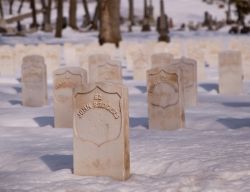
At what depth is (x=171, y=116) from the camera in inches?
363

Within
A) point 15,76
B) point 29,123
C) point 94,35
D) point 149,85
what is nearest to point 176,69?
point 149,85

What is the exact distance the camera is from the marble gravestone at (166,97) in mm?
9125

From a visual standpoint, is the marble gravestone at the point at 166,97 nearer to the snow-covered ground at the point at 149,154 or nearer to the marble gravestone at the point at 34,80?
the snow-covered ground at the point at 149,154

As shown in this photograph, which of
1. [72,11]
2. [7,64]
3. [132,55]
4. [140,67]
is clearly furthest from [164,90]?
[72,11]

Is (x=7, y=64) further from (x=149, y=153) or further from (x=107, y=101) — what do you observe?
(x=107, y=101)

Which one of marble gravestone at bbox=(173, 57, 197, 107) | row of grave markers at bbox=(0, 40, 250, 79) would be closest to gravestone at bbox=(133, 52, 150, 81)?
row of grave markers at bbox=(0, 40, 250, 79)

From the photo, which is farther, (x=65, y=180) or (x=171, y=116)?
(x=171, y=116)

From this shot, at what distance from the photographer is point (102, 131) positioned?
653 cm

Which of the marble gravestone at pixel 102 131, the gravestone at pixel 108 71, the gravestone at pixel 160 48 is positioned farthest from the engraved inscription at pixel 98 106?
the gravestone at pixel 160 48

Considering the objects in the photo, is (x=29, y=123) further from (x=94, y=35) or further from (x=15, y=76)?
(x=94, y=35)

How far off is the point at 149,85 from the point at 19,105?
3.52m

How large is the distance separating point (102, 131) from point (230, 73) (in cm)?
686

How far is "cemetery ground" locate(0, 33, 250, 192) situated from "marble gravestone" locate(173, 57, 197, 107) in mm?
242

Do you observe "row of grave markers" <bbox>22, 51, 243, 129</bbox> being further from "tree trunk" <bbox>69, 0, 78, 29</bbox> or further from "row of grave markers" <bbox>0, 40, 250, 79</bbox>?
"tree trunk" <bbox>69, 0, 78, 29</bbox>
